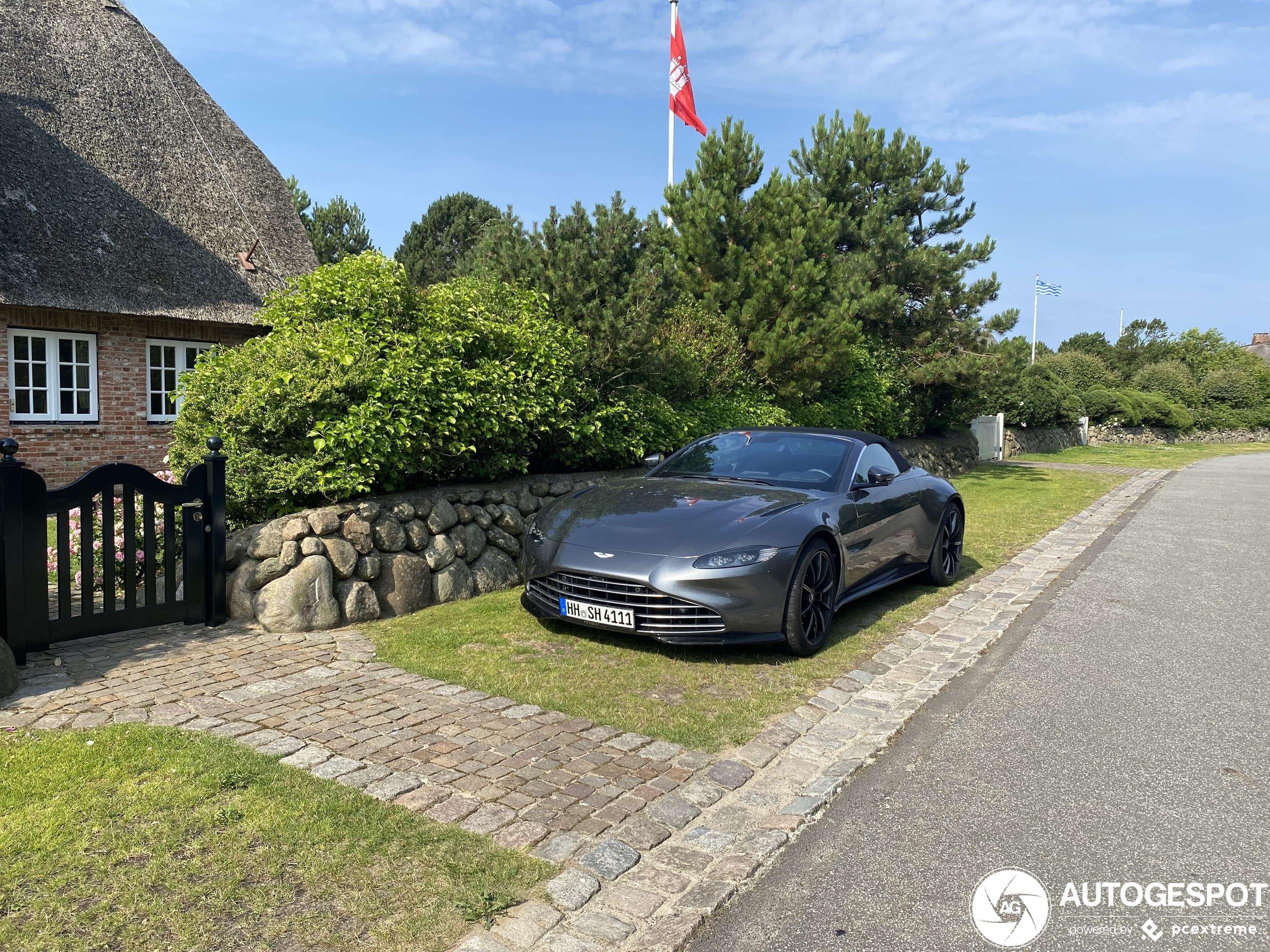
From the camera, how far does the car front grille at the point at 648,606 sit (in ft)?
17.5

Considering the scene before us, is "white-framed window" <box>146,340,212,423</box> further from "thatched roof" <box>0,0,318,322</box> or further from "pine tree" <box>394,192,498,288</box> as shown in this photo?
"pine tree" <box>394,192,498,288</box>

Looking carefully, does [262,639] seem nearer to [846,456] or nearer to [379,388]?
[379,388]

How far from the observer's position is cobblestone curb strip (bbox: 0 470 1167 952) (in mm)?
2982

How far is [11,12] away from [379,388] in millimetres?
15513

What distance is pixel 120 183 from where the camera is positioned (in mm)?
15258

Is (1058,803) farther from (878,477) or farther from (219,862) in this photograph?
(878,477)

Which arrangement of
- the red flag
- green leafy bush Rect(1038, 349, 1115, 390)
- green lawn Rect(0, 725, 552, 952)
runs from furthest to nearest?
green leafy bush Rect(1038, 349, 1115, 390), the red flag, green lawn Rect(0, 725, 552, 952)

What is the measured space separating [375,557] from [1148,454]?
32.7 meters

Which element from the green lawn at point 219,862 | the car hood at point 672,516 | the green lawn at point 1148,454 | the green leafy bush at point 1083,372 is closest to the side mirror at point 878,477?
the car hood at point 672,516

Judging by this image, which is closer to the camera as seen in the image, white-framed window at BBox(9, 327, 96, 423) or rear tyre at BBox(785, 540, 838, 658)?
rear tyre at BBox(785, 540, 838, 658)

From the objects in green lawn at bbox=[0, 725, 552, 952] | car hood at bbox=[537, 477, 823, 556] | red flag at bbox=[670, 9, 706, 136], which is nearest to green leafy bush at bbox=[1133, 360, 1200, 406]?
red flag at bbox=[670, 9, 706, 136]

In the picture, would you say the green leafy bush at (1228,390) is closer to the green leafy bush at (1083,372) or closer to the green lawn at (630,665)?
the green leafy bush at (1083,372)

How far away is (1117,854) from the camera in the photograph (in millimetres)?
3223

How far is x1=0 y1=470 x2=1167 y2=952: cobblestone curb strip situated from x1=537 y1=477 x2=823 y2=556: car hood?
1.07 metres
